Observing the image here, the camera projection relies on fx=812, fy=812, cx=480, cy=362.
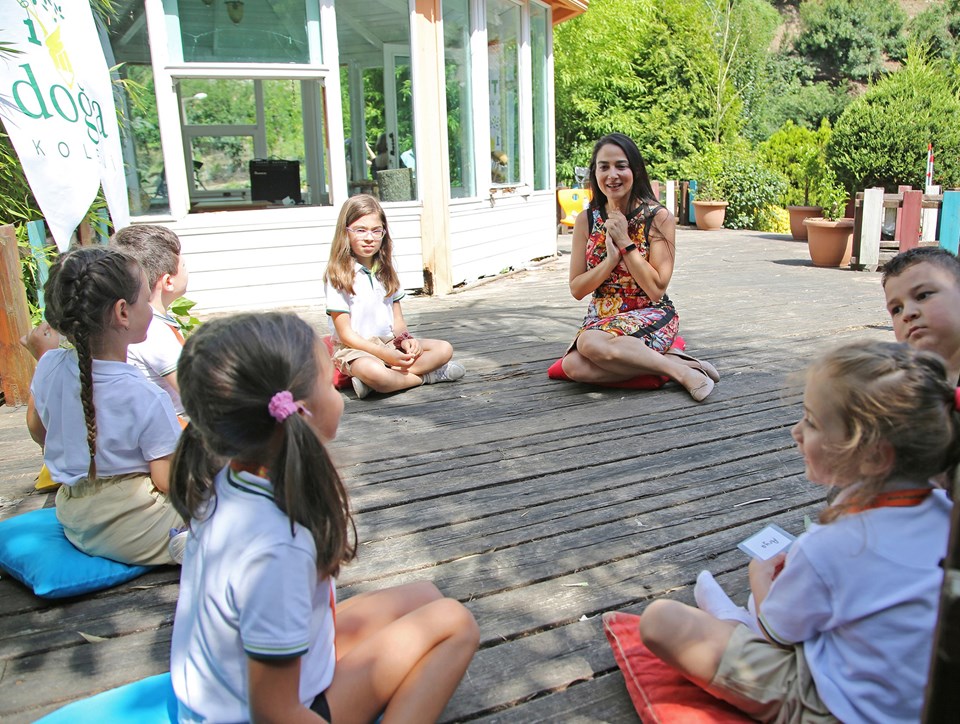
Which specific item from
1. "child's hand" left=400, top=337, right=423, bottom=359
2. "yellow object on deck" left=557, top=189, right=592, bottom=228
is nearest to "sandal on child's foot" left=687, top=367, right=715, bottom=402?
"child's hand" left=400, top=337, right=423, bottom=359

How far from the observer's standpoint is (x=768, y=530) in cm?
238

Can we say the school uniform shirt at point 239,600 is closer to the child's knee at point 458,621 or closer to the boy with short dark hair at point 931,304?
the child's knee at point 458,621

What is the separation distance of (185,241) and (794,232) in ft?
31.1

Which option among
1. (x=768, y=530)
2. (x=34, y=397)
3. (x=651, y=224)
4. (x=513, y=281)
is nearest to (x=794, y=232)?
(x=513, y=281)

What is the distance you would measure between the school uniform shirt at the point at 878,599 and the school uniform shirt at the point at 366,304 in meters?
3.24

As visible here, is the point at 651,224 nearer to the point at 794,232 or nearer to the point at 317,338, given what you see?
the point at 317,338

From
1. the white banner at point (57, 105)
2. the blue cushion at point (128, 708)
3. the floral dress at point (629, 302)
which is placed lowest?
the blue cushion at point (128, 708)

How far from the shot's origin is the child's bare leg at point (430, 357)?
4.54m

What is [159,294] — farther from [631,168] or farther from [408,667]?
[631,168]

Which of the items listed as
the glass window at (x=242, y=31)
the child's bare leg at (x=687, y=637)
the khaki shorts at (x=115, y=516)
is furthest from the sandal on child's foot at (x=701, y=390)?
the glass window at (x=242, y=31)

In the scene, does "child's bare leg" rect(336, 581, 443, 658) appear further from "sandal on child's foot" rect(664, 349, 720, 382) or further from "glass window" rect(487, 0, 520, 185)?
"glass window" rect(487, 0, 520, 185)

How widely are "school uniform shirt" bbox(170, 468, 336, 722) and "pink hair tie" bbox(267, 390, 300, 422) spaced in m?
0.14

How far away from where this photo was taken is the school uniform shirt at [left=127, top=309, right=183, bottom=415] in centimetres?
303

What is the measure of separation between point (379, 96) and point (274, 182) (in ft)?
4.97
